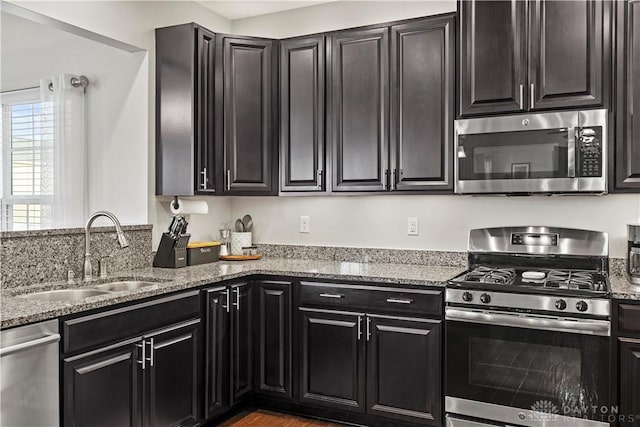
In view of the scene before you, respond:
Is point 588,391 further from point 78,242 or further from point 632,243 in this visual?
point 78,242

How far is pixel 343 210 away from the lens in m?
3.63

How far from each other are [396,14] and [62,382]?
2.85 metres

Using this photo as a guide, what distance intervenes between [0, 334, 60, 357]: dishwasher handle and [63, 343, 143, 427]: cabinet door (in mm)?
119

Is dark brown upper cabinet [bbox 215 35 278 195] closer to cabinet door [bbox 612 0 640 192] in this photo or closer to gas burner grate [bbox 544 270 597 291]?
gas burner grate [bbox 544 270 597 291]

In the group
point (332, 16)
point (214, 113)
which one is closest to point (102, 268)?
point (214, 113)

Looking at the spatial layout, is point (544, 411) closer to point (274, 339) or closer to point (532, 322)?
point (532, 322)

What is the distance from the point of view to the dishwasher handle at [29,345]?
5.80ft

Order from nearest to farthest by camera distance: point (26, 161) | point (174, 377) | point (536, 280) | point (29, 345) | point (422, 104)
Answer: point (29, 345), point (174, 377), point (536, 280), point (422, 104), point (26, 161)

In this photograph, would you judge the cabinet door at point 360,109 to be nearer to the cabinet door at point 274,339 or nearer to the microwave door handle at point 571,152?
the cabinet door at point 274,339

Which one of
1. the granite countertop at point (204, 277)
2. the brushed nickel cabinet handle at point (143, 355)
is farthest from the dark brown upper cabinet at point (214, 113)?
the brushed nickel cabinet handle at point (143, 355)

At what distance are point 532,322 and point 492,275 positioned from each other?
0.37 meters

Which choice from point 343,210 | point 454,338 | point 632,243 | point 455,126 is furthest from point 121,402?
point 632,243

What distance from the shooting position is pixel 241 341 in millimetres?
3059

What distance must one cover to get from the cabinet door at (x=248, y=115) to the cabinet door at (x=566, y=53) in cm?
164
